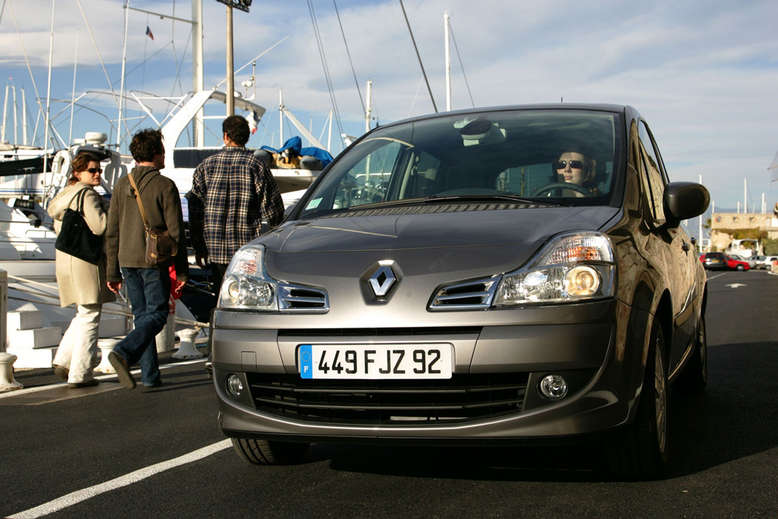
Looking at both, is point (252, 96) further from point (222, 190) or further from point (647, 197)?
point (647, 197)

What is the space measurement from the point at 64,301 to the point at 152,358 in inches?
36.4

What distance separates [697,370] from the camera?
6098 millimetres

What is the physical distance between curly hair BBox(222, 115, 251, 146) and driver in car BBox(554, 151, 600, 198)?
3124mm

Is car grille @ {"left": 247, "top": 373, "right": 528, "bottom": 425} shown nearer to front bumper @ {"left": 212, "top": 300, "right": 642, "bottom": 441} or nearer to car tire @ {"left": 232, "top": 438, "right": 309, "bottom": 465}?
front bumper @ {"left": 212, "top": 300, "right": 642, "bottom": 441}

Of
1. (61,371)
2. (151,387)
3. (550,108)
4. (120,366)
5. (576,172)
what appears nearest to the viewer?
(576,172)

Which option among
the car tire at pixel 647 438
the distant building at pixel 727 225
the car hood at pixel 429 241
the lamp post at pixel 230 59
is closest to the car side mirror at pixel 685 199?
the car hood at pixel 429 241

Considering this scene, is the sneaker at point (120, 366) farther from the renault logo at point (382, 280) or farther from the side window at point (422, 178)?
the renault logo at point (382, 280)

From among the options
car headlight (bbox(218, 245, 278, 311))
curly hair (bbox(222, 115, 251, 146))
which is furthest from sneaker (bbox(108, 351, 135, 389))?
car headlight (bbox(218, 245, 278, 311))

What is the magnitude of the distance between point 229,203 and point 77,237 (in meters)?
1.45

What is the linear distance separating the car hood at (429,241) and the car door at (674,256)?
75 centimetres

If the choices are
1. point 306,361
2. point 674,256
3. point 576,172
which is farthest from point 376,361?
point 674,256

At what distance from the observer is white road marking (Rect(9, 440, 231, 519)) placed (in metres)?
3.57

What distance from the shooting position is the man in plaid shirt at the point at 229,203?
6.63m

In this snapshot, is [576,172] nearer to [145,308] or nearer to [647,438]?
[647,438]
